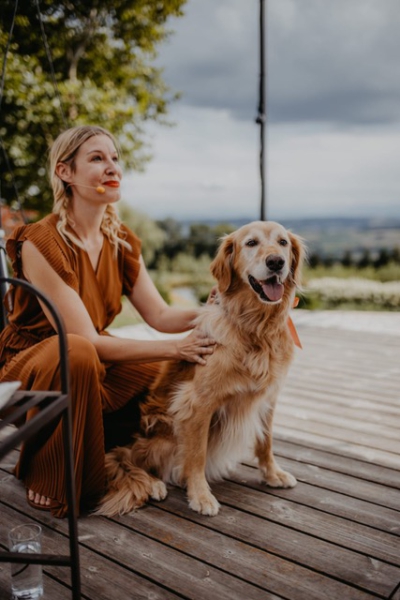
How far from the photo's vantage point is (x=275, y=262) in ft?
6.02

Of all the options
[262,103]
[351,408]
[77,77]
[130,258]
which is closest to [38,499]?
[130,258]

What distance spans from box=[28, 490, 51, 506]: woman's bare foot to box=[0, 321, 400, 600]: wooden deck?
4 cm

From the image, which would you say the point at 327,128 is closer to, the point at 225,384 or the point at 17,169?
the point at 17,169

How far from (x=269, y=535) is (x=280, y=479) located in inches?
14.8

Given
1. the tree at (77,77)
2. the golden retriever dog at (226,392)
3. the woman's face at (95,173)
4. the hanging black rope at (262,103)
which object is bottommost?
the golden retriever dog at (226,392)

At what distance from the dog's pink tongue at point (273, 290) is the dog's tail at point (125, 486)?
90cm

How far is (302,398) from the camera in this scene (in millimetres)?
3230

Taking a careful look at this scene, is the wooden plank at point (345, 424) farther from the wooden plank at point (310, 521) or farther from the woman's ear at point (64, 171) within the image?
the woman's ear at point (64, 171)

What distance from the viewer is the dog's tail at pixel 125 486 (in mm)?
1880

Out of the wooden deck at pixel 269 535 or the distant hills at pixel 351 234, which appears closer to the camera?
the wooden deck at pixel 269 535

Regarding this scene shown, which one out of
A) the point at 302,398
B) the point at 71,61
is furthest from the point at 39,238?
the point at 71,61

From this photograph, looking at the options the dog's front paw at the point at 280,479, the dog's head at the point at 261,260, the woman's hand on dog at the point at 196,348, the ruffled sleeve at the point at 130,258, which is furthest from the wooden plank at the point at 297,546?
the ruffled sleeve at the point at 130,258

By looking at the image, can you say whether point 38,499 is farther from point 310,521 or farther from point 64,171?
point 64,171

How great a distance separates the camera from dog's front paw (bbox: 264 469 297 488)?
2.07m
